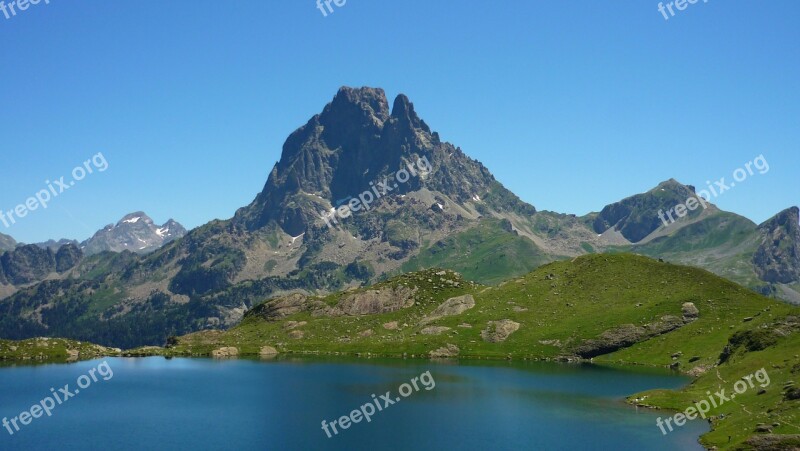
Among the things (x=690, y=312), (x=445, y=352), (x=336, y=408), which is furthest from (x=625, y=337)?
(x=336, y=408)

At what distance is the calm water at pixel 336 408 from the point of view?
9031 centimetres

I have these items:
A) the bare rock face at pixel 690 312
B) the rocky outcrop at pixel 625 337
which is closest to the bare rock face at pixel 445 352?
the rocky outcrop at pixel 625 337

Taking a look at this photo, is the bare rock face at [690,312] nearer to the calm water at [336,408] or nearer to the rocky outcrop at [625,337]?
the rocky outcrop at [625,337]

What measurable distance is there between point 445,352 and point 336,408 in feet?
277

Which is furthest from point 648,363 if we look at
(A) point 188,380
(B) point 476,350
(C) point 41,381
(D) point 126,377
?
(C) point 41,381

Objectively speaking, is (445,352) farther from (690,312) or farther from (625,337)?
(690,312)

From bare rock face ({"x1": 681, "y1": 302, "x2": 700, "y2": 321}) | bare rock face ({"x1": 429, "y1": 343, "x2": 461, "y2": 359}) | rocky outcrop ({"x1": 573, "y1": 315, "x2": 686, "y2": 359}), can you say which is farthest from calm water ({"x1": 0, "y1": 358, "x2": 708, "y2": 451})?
bare rock face ({"x1": 681, "y1": 302, "x2": 700, "y2": 321})

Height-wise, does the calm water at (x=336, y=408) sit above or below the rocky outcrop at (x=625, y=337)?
above

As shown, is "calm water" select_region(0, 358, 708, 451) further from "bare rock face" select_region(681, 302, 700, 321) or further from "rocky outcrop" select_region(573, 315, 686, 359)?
"bare rock face" select_region(681, 302, 700, 321)

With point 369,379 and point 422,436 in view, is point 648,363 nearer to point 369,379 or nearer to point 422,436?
point 369,379

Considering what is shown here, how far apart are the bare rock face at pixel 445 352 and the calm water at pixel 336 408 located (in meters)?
17.7

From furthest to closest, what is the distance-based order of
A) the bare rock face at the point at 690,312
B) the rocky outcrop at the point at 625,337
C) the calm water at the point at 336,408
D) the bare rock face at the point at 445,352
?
the bare rock face at the point at 445,352 < the rocky outcrop at the point at 625,337 < the bare rock face at the point at 690,312 < the calm water at the point at 336,408

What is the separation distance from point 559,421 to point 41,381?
374 feet

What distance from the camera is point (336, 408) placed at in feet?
A: 375
